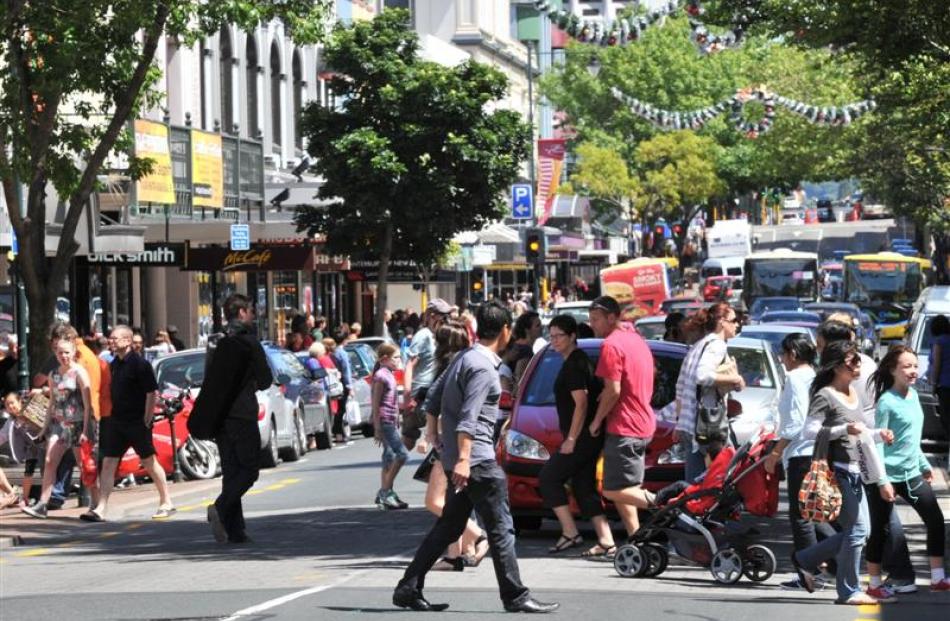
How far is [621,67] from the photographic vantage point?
9412cm

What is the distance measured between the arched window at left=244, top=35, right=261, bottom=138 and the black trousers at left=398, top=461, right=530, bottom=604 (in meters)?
37.4

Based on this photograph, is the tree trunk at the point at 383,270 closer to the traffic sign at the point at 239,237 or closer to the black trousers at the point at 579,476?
the traffic sign at the point at 239,237

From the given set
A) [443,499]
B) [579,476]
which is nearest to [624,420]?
[579,476]

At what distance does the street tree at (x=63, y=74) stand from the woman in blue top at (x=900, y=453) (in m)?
10.7

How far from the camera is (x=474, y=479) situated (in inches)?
485

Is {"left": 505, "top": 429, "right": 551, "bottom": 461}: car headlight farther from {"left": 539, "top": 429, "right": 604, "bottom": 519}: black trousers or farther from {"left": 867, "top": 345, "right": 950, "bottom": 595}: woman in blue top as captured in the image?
{"left": 867, "top": 345, "right": 950, "bottom": 595}: woman in blue top

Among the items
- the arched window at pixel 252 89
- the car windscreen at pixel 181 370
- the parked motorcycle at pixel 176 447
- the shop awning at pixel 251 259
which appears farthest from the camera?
the arched window at pixel 252 89

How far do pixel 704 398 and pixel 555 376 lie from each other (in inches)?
68.2

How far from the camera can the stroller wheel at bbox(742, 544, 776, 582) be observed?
13.8 metres

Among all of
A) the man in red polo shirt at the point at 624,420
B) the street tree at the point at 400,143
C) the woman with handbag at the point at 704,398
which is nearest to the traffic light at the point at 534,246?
the street tree at the point at 400,143

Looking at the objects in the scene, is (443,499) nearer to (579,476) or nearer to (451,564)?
(451,564)

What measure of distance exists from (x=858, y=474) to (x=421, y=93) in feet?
97.6

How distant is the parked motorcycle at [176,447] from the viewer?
23.6 meters

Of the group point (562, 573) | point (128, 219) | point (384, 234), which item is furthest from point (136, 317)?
point (562, 573)
